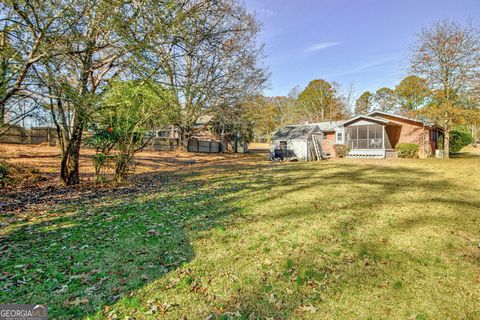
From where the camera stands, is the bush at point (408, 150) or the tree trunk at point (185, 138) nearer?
the bush at point (408, 150)

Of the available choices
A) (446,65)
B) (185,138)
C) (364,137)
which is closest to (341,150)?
(364,137)

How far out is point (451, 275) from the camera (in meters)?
3.26

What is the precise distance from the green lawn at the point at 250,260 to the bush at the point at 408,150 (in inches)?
595

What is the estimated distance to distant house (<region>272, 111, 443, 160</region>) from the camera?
20250 mm

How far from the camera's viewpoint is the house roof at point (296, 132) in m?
21.6

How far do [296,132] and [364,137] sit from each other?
5991 millimetres

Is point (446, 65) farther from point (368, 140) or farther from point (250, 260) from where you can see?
point (250, 260)

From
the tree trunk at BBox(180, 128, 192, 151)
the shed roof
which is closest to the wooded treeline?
the tree trunk at BBox(180, 128, 192, 151)

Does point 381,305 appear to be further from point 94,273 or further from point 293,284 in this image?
point 94,273

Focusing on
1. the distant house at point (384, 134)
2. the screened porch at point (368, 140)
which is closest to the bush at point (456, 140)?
the distant house at point (384, 134)

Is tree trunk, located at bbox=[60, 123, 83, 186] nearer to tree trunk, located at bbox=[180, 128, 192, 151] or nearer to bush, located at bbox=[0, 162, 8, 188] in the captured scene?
bush, located at bbox=[0, 162, 8, 188]

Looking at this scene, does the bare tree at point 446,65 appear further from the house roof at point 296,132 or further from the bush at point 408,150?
the house roof at point 296,132

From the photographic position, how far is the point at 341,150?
73.5 ft

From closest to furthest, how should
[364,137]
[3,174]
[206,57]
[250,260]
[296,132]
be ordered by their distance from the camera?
[250,260]
[3,174]
[206,57]
[364,137]
[296,132]
